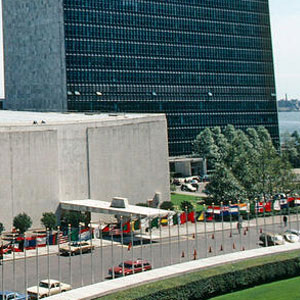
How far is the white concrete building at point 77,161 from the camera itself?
6788 centimetres

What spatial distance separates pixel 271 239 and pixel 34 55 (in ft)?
356

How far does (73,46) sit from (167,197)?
220ft

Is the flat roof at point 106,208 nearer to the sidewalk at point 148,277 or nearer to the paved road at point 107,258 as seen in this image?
the paved road at point 107,258

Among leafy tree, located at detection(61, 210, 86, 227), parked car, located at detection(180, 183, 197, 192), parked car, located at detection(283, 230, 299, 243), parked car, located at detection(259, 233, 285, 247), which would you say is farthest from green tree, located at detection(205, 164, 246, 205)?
parked car, located at detection(180, 183, 197, 192)

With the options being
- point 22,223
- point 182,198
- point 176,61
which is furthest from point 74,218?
point 176,61

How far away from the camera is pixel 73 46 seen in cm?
13975

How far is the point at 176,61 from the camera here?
513 feet

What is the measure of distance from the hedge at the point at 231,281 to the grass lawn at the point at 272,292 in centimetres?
46

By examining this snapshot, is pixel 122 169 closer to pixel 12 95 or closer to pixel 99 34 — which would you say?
pixel 99 34

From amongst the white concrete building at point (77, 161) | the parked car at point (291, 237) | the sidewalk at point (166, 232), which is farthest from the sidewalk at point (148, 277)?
the white concrete building at point (77, 161)

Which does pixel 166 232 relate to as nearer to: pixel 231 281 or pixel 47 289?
pixel 47 289

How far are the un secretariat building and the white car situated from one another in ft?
335

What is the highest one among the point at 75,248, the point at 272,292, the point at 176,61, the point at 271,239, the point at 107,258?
the point at 176,61

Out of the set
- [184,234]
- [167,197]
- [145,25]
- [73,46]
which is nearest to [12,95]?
[73,46]
